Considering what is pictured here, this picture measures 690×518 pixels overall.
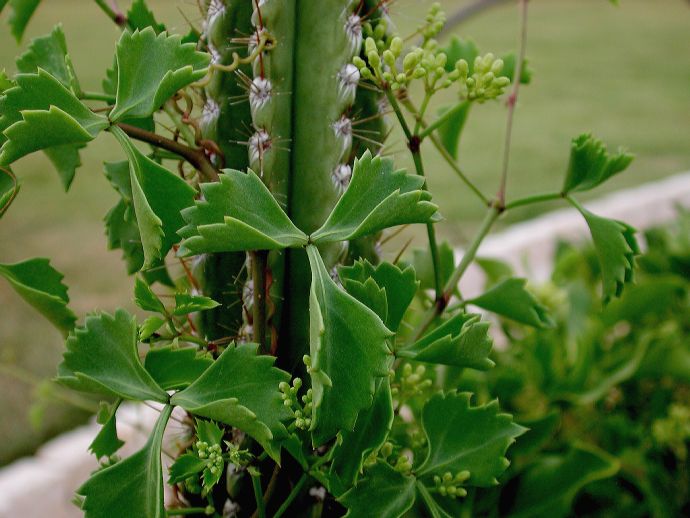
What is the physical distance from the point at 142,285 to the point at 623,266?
27cm

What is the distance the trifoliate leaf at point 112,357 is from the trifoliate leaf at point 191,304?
22mm

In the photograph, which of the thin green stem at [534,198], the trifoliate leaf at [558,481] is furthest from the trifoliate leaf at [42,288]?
the trifoliate leaf at [558,481]

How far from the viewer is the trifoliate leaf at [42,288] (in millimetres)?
412

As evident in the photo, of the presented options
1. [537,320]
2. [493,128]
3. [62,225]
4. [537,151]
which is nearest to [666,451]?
[537,320]

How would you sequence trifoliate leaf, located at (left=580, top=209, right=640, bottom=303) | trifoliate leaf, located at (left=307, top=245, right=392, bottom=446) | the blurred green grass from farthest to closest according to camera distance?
the blurred green grass
trifoliate leaf, located at (left=580, top=209, right=640, bottom=303)
trifoliate leaf, located at (left=307, top=245, right=392, bottom=446)

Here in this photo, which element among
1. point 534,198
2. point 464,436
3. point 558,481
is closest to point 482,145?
point 558,481

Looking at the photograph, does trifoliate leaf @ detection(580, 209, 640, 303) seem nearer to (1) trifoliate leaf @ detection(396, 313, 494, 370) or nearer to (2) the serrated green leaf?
(1) trifoliate leaf @ detection(396, 313, 494, 370)

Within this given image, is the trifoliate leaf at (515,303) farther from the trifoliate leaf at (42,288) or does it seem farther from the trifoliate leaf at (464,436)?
the trifoliate leaf at (42,288)

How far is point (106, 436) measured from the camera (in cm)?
37

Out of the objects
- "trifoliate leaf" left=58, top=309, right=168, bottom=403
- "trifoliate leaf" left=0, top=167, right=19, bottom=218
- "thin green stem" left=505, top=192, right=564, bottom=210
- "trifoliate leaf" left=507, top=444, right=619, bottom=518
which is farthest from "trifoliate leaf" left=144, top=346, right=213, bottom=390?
"trifoliate leaf" left=507, top=444, right=619, bottom=518

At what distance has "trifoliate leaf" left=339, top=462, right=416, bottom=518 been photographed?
378 millimetres

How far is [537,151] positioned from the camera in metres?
3.73

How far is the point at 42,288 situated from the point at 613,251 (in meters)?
0.33

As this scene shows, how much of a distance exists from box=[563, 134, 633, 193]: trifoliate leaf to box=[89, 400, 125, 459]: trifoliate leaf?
303mm
